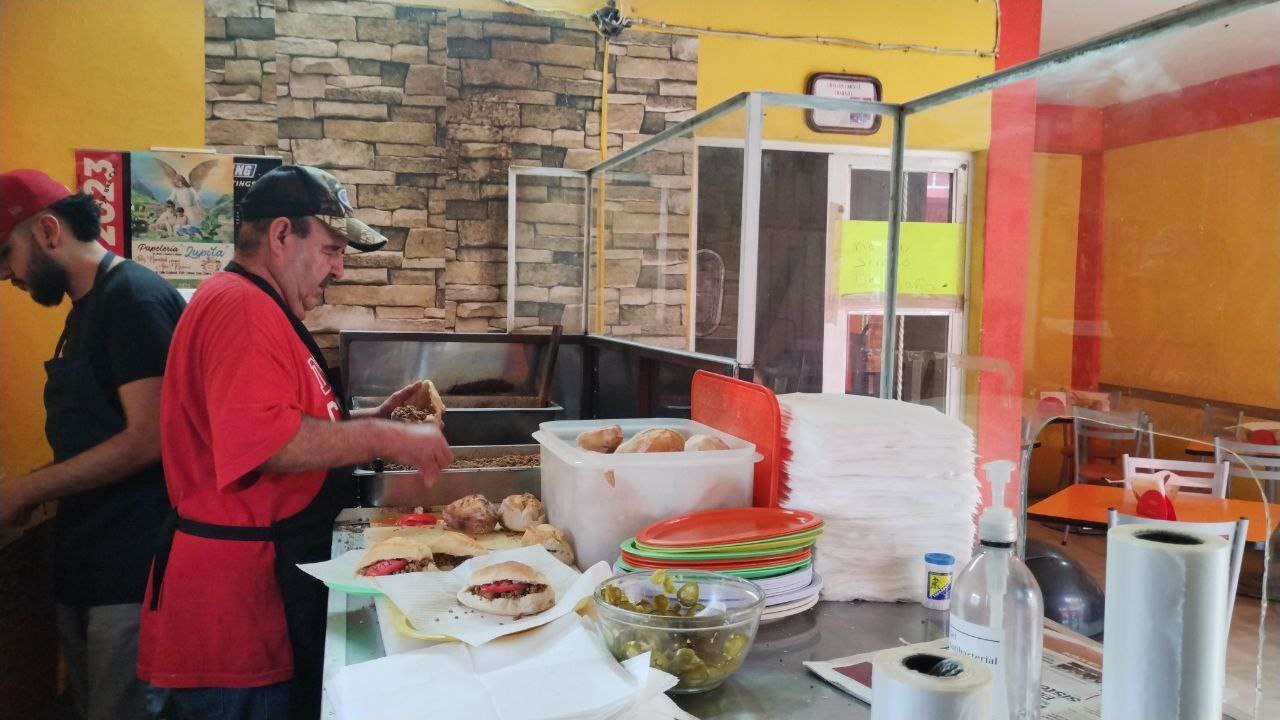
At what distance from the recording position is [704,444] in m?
1.83

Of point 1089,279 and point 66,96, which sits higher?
point 66,96

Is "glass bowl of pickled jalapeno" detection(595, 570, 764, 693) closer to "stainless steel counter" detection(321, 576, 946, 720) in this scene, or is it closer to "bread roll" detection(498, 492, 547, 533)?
"stainless steel counter" detection(321, 576, 946, 720)

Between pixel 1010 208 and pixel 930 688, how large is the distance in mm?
4526

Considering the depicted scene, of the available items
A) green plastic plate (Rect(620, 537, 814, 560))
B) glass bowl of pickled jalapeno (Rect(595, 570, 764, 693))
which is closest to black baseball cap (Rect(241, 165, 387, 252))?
green plastic plate (Rect(620, 537, 814, 560))

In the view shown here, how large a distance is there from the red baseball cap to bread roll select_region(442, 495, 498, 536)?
5.13ft

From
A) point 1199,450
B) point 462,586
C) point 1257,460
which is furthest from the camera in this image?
point 1199,450

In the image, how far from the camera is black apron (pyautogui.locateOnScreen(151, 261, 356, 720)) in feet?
6.22

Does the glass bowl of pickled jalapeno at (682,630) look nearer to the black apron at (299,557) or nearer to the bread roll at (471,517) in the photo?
the bread roll at (471,517)

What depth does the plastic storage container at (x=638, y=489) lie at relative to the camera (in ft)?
5.65

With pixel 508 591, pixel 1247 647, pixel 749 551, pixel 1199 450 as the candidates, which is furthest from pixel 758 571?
pixel 1199 450

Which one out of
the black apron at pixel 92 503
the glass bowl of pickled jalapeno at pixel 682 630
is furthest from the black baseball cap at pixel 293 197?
the glass bowl of pickled jalapeno at pixel 682 630

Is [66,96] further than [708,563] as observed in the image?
Yes

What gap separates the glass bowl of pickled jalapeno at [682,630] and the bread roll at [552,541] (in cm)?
45

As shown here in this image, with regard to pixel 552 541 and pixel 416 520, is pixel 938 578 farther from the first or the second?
pixel 416 520
